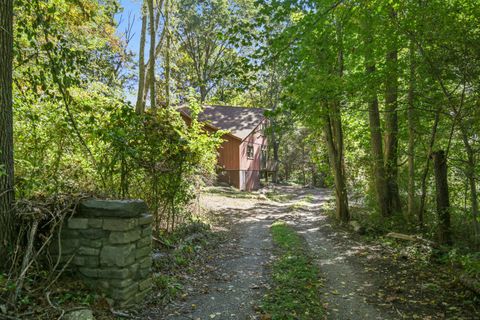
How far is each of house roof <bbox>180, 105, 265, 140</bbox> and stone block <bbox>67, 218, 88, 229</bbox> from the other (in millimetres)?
19018

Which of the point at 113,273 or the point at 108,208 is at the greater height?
the point at 108,208

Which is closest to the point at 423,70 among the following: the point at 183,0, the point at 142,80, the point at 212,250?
the point at 212,250

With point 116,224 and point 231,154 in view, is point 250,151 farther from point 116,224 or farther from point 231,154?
point 116,224

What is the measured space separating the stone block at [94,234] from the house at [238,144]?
55.4 feet

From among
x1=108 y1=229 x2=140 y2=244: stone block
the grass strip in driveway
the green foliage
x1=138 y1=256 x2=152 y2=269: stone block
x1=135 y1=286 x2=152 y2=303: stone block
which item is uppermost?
the green foliage

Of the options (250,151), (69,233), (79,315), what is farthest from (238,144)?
(79,315)

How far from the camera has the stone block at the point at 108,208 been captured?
4281mm

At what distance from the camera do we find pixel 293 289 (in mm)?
5168

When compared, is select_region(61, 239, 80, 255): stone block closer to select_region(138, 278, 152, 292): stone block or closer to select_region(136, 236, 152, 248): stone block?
select_region(136, 236, 152, 248): stone block

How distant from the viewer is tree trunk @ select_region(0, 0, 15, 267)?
4074 mm

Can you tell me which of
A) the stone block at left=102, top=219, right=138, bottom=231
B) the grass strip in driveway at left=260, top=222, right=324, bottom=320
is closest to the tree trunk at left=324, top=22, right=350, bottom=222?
the grass strip in driveway at left=260, top=222, right=324, bottom=320

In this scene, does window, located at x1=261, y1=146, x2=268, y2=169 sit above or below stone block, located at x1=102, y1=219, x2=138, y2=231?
above

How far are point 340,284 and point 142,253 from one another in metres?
3.37

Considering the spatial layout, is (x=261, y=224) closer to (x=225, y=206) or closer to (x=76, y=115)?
(x=225, y=206)
